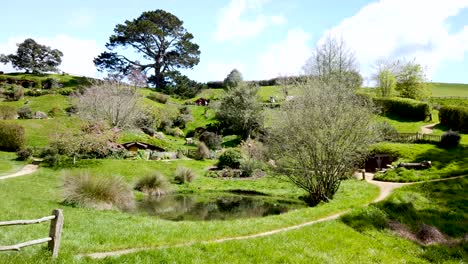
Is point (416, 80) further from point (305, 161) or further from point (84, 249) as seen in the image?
point (84, 249)

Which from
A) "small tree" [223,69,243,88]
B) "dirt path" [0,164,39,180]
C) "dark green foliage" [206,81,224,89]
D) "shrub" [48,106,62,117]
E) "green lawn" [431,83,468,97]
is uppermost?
"small tree" [223,69,243,88]

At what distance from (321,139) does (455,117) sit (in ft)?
124

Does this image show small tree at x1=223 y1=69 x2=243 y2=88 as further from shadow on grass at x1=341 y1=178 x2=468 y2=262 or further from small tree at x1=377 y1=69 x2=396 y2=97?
shadow on grass at x1=341 y1=178 x2=468 y2=262

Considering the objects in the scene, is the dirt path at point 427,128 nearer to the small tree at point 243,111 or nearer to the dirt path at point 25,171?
the small tree at point 243,111

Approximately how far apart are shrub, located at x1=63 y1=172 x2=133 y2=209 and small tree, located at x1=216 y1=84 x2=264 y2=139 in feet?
124

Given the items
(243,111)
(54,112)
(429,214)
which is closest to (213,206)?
(429,214)

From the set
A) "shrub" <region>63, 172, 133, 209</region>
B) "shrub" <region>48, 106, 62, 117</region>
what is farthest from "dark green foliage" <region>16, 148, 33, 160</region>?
"shrub" <region>48, 106, 62, 117</region>

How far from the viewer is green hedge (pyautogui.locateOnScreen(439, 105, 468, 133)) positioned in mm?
51625

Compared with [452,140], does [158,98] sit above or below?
above

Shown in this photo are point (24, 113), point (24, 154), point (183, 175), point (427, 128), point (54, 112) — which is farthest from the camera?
point (54, 112)

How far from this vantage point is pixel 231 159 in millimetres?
42031

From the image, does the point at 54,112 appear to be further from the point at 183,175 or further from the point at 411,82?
the point at 411,82

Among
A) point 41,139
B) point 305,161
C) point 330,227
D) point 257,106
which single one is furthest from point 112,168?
point 257,106

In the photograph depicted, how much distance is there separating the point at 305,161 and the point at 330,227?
8039mm
